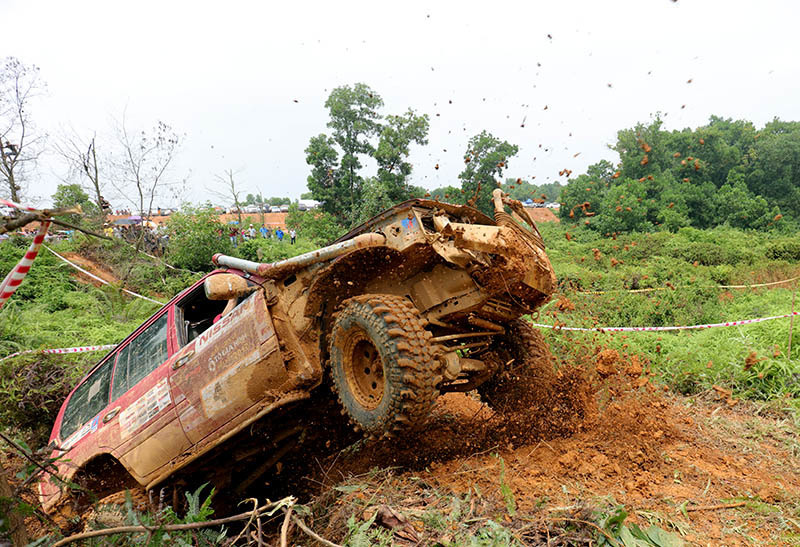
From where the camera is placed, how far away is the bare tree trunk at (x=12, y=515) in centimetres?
180

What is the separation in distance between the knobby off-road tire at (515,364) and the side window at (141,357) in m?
2.99

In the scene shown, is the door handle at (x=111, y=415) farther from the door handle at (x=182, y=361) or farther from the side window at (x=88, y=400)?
the door handle at (x=182, y=361)

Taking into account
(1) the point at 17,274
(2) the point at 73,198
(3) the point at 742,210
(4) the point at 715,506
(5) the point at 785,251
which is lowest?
(5) the point at 785,251

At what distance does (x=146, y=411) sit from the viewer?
4.06 m

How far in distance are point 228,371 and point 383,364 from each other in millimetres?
Result: 1380

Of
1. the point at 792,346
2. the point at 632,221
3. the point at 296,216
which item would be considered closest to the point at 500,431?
the point at 792,346

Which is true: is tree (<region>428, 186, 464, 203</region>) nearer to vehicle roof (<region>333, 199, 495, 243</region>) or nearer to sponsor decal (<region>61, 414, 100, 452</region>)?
vehicle roof (<region>333, 199, 495, 243</region>)

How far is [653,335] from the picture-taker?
25.0 feet

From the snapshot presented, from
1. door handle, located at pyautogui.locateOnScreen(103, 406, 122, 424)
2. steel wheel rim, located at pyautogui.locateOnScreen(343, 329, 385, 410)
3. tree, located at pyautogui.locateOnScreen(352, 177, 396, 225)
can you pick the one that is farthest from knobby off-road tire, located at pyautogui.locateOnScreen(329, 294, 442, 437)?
tree, located at pyautogui.locateOnScreen(352, 177, 396, 225)

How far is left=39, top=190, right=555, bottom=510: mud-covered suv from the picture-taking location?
3252 millimetres

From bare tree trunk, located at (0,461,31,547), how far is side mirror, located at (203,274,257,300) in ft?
6.33

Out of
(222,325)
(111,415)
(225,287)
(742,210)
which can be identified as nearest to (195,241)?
(111,415)

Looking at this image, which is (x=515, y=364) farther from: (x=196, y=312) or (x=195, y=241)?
(x=195, y=241)

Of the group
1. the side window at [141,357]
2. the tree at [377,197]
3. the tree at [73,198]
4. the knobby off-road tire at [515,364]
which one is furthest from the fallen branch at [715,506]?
the tree at [73,198]
